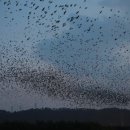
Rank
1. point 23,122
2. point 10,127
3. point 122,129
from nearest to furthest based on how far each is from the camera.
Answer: point 10,127 < point 23,122 < point 122,129

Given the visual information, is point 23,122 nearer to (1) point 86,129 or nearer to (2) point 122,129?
(1) point 86,129

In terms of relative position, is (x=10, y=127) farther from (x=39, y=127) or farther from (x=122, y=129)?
(x=122, y=129)

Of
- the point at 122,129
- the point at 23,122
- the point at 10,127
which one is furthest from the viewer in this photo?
the point at 122,129

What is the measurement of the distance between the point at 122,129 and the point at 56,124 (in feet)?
132

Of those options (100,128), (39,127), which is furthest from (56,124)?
(100,128)

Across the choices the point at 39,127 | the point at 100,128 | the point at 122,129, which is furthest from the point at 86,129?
the point at 122,129

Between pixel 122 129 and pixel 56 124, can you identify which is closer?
pixel 56 124

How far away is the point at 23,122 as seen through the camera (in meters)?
66.9

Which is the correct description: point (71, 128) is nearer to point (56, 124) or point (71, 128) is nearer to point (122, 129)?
point (56, 124)

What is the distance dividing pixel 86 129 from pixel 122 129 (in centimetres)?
4219

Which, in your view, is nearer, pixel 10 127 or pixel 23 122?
pixel 10 127

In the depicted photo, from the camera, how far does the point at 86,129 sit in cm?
6338

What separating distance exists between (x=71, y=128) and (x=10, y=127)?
8505mm

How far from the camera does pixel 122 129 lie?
104000 mm
